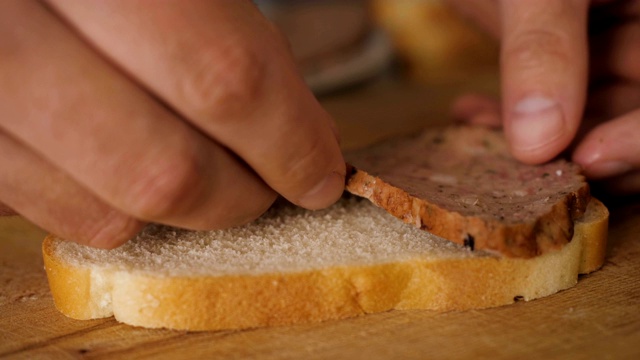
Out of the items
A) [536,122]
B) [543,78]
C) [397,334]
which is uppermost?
[543,78]

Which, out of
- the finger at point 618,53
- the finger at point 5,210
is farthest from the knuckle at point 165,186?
the finger at point 618,53

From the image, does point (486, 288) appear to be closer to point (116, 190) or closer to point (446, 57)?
point (116, 190)

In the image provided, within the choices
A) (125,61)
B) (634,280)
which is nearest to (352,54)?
(634,280)

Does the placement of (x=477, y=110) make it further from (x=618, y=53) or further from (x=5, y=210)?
(x=5, y=210)

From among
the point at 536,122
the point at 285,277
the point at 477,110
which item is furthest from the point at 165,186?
the point at 477,110

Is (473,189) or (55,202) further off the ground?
(473,189)

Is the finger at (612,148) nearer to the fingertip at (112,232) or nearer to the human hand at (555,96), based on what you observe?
the human hand at (555,96)

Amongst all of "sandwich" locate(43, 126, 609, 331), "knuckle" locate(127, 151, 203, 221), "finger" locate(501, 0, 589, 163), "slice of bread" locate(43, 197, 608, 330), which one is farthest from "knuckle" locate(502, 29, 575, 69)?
"knuckle" locate(127, 151, 203, 221)
